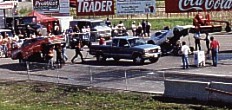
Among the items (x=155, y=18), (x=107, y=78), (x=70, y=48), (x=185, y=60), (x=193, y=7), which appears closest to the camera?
(x=107, y=78)

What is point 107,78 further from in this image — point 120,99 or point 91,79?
point 120,99

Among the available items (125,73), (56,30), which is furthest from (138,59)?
(56,30)

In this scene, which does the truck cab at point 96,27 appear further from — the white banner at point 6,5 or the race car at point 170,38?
the race car at point 170,38

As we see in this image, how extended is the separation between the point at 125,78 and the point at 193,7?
22.5m

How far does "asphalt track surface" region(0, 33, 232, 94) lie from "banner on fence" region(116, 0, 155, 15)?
15467mm

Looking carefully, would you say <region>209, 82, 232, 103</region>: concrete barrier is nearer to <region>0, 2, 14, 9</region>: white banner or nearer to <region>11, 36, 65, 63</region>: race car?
<region>11, 36, 65, 63</region>: race car

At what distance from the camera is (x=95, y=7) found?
57.8 meters

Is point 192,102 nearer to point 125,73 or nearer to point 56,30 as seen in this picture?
point 125,73

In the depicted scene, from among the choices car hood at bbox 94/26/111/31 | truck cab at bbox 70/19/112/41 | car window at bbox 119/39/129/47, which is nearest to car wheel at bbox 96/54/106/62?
car window at bbox 119/39/129/47

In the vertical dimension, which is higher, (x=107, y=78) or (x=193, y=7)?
(x=193, y=7)

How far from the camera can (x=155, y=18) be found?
2387 inches

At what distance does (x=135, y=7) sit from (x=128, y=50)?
2104 cm

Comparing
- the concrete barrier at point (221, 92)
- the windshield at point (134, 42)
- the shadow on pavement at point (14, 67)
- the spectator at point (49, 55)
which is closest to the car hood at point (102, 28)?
the shadow on pavement at point (14, 67)

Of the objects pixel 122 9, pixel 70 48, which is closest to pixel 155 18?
pixel 122 9
